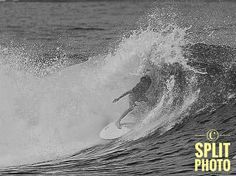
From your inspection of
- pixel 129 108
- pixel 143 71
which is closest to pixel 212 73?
pixel 143 71

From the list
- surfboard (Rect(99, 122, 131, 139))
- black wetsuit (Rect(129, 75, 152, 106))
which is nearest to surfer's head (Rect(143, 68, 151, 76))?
black wetsuit (Rect(129, 75, 152, 106))

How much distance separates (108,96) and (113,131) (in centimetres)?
252

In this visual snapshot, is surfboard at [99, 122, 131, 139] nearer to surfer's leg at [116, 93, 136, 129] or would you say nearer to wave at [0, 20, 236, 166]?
surfer's leg at [116, 93, 136, 129]

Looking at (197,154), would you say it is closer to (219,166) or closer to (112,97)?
(219,166)

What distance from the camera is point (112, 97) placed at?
18.4m

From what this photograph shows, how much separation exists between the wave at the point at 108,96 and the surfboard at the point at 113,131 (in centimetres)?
27

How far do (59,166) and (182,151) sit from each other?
9.65ft

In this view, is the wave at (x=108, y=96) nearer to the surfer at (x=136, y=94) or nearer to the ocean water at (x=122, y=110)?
the ocean water at (x=122, y=110)

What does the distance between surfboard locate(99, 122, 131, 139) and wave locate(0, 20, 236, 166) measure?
0.88 ft

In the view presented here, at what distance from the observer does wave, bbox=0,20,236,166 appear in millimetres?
16250

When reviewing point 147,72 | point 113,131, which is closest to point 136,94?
point 113,131

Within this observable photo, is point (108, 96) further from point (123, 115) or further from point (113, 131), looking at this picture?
point (113, 131)

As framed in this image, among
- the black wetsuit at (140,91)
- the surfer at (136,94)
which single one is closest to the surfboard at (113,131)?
the surfer at (136,94)

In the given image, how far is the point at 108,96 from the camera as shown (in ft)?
60.5
